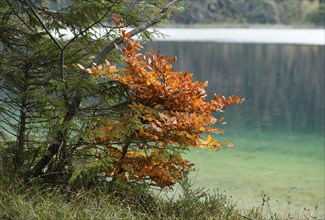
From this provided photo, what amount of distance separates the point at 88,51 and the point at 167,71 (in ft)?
3.31

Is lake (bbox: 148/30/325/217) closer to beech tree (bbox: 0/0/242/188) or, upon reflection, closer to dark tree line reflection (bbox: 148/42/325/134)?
dark tree line reflection (bbox: 148/42/325/134)

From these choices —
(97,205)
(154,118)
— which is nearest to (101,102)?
(154,118)

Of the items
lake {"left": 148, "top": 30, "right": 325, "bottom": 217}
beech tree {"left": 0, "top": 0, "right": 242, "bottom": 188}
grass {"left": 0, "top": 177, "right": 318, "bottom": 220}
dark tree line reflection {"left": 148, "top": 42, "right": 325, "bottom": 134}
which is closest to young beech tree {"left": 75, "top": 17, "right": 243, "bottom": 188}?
beech tree {"left": 0, "top": 0, "right": 242, "bottom": 188}

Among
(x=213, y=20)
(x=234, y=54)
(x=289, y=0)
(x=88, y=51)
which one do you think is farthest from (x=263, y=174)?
(x=289, y=0)

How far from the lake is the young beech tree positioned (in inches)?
11.6

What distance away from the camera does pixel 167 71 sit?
409cm

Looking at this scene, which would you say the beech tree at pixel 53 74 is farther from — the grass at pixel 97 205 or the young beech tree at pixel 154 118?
Answer: the grass at pixel 97 205

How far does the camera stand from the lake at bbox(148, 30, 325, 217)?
8078mm

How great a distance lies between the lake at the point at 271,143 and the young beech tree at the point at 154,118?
294 millimetres

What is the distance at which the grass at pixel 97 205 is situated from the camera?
140 inches

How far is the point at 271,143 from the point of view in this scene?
1273 centimetres

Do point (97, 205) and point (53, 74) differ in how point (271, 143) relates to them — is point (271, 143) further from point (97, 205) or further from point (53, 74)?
point (97, 205)

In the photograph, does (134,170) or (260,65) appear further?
(260,65)

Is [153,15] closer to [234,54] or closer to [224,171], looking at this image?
[224,171]
